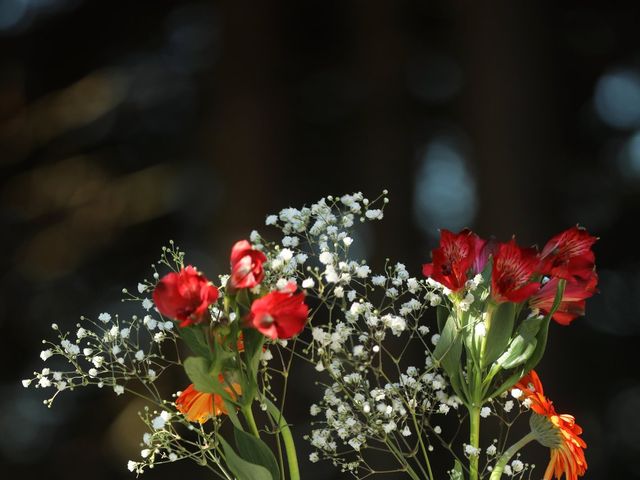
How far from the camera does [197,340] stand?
0.63m

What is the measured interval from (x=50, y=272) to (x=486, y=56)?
121 centimetres

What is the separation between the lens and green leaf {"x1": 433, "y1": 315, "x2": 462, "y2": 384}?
26.2 inches

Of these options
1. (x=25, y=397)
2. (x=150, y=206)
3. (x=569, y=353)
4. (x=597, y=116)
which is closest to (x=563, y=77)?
(x=597, y=116)

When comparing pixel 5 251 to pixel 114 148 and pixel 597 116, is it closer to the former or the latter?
pixel 114 148

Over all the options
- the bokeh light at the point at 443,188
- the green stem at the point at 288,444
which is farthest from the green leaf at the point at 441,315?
the bokeh light at the point at 443,188

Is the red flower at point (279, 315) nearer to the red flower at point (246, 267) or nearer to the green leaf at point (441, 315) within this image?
the red flower at point (246, 267)

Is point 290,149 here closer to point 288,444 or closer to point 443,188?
point 443,188

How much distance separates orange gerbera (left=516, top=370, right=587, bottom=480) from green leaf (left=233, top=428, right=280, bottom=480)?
0.18 meters

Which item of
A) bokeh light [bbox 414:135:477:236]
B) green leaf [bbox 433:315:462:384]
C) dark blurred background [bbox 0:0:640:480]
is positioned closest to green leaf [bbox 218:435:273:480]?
green leaf [bbox 433:315:462:384]

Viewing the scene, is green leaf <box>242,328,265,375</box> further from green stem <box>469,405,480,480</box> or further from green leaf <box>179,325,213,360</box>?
green stem <box>469,405,480,480</box>

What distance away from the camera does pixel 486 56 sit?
86.4 inches

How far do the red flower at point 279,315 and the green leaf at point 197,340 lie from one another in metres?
0.04

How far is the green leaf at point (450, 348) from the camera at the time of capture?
67 cm

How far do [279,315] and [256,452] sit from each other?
3.9 inches
